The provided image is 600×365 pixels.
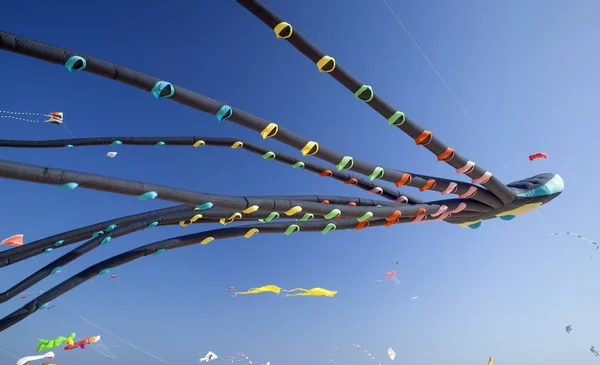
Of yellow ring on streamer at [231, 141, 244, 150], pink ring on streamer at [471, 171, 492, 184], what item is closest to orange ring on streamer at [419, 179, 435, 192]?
pink ring on streamer at [471, 171, 492, 184]

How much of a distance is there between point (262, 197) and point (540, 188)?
9306 mm

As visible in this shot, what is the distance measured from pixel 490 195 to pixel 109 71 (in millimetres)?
10378

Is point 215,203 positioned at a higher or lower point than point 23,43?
lower

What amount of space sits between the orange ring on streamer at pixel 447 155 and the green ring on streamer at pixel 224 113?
17.7ft

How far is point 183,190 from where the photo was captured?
18.2 ft

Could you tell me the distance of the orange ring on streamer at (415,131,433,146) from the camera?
28.1 ft

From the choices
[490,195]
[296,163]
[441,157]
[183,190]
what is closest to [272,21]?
[183,190]

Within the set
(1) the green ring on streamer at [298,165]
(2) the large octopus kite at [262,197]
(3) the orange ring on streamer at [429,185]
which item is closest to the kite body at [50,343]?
(2) the large octopus kite at [262,197]

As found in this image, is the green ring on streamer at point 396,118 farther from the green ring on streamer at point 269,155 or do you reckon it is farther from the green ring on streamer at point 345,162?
the green ring on streamer at point 269,155

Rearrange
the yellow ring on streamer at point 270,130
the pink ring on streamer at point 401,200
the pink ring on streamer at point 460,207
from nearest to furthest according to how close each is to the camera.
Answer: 1. the yellow ring on streamer at point 270,130
2. the pink ring on streamer at point 460,207
3. the pink ring on streamer at point 401,200

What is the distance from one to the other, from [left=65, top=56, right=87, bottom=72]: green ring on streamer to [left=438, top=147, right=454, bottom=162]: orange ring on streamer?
24.3ft

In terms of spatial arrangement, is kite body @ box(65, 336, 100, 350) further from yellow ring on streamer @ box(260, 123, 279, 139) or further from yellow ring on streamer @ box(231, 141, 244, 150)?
yellow ring on streamer @ box(260, 123, 279, 139)

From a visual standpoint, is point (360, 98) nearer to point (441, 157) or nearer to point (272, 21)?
point (272, 21)

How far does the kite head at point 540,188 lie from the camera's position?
1201 centimetres
